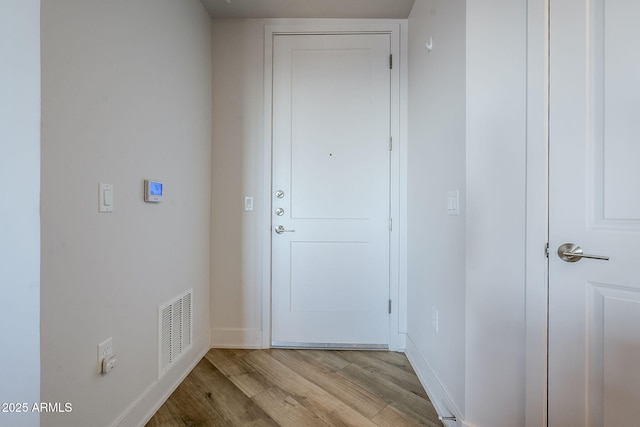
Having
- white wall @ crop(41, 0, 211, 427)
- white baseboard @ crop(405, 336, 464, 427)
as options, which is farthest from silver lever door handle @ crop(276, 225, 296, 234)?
white baseboard @ crop(405, 336, 464, 427)

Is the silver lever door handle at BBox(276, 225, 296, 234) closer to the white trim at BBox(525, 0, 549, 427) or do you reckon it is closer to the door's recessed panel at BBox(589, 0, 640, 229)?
the white trim at BBox(525, 0, 549, 427)

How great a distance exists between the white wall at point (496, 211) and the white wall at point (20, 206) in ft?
5.22

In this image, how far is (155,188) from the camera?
1.28m

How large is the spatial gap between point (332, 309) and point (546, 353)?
125 cm

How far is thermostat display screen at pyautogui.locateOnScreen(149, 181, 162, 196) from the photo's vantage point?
1.25 m

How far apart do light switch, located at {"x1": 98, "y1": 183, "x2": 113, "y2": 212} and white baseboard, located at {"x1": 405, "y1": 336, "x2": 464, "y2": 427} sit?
1.81 m

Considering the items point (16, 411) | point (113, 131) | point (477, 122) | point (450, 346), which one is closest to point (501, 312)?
point (450, 346)

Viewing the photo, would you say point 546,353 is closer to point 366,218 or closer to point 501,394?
point 501,394

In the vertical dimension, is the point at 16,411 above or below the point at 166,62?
below

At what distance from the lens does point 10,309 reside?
0.73m

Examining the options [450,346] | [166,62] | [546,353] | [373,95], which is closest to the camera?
[546,353]

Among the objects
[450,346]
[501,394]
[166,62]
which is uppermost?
[166,62]

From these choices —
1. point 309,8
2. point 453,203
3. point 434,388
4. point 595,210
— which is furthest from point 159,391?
point 309,8

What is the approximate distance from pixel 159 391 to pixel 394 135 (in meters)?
A: 2.22
